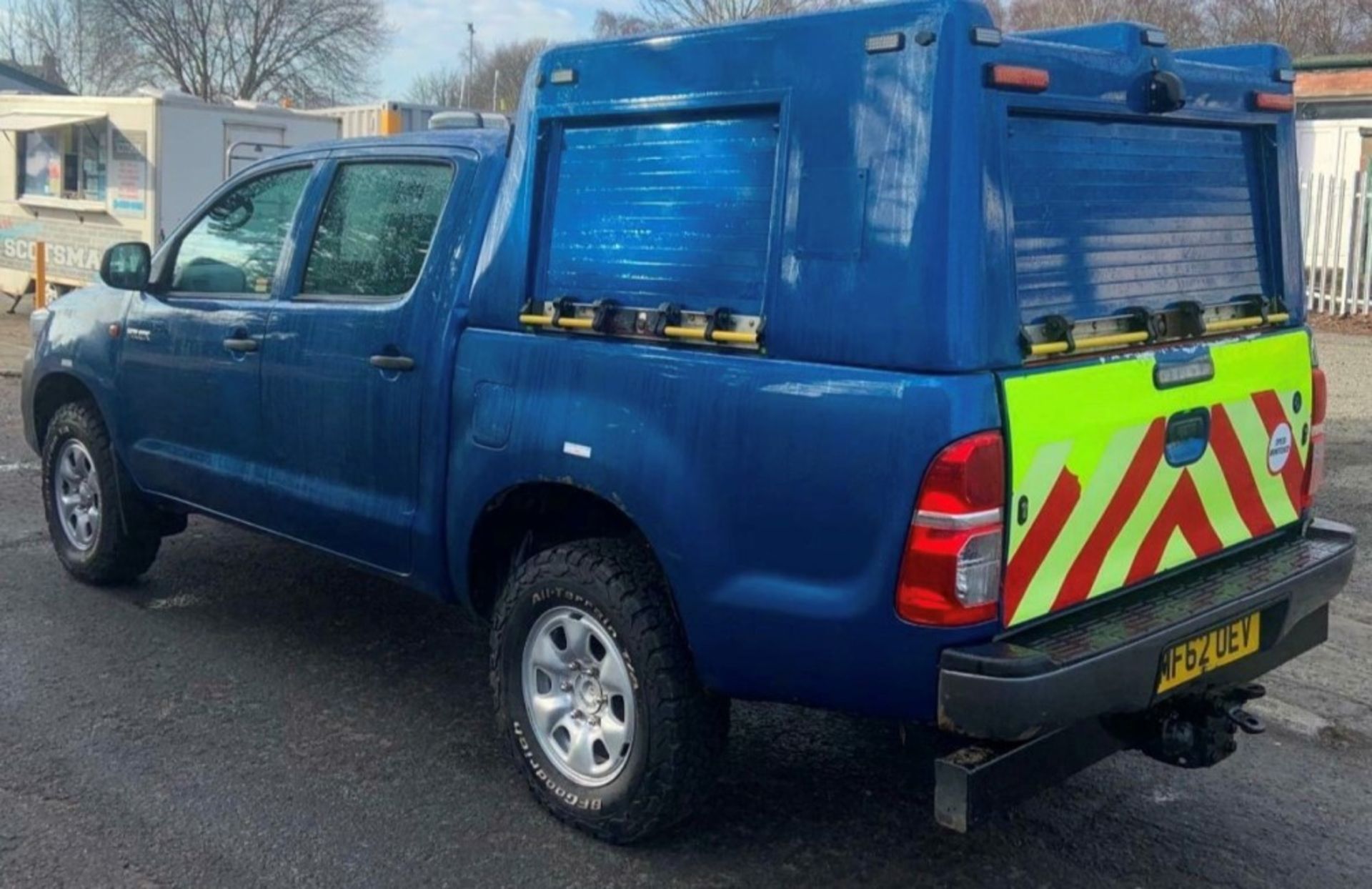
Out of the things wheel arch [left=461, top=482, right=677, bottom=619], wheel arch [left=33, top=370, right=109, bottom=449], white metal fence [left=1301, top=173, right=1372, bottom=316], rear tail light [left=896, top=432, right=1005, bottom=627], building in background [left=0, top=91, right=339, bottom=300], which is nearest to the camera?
rear tail light [left=896, top=432, right=1005, bottom=627]

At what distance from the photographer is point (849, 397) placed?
3283 mm

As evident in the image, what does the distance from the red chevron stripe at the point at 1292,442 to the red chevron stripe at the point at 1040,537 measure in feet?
2.99

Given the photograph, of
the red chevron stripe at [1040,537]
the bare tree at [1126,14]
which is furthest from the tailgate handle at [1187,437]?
the bare tree at [1126,14]

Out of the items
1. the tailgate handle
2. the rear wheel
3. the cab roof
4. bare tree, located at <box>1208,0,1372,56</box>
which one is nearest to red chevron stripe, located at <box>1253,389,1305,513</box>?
the tailgate handle

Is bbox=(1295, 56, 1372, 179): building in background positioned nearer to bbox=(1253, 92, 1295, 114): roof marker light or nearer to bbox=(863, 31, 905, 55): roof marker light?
bbox=(1253, 92, 1295, 114): roof marker light

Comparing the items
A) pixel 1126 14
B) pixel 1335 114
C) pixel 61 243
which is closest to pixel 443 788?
pixel 61 243

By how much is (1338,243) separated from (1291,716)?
12.2 m

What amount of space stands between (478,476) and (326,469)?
895 millimetres

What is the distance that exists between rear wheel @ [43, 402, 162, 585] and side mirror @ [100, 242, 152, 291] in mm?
676

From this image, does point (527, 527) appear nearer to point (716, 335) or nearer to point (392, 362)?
point (392, 362)

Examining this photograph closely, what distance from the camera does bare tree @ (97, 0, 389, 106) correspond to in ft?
147

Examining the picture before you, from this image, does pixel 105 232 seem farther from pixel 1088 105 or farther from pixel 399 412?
pixel 1088 105

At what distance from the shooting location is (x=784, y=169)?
3465 millimetres

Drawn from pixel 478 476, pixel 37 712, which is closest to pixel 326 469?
pixel 478 476
